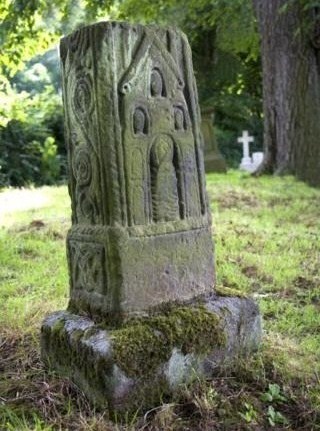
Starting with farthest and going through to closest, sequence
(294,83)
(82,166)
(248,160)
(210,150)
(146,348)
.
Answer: (248,160), (210,150), (294,83), (82,166), (146,348)

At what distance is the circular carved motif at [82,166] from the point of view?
8.03ft

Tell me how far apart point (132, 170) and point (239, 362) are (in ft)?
3.39

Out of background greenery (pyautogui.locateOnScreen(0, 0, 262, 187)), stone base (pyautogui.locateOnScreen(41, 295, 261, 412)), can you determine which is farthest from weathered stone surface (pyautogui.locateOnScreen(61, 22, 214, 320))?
background greenery (pyautogui.locateOnScreen(0, 0, 262, 187))

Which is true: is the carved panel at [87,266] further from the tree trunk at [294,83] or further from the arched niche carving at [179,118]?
the tree trunk at [294,83]

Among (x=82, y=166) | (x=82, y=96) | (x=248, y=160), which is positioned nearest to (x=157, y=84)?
(x=82, y=96)

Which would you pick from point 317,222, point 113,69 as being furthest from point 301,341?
point 317,222

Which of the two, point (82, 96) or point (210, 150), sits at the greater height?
point (82, 96)

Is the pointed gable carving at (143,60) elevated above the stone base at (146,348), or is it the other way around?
the pointed gable carving at (143,60)

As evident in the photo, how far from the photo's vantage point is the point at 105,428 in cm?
210

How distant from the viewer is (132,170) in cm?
237

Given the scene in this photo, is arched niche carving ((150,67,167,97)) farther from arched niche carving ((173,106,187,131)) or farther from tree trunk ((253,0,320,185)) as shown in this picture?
tree trunk ((253,0,320,185))

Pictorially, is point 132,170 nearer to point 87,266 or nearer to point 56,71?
point 87,266

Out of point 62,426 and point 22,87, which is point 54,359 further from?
point 22,87

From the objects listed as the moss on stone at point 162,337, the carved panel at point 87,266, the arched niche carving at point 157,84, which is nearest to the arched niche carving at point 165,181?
the arched niche carving at point 157,84
